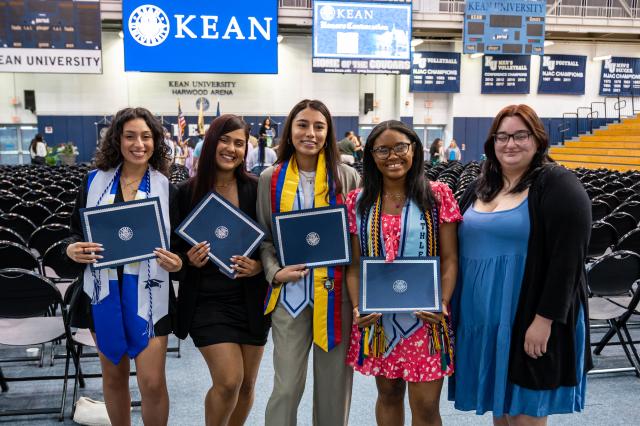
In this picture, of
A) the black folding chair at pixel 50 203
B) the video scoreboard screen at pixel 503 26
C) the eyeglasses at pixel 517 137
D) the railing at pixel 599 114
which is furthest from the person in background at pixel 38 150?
the railing at pixel 599 114

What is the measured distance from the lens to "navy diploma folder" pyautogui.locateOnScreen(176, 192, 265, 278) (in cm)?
222

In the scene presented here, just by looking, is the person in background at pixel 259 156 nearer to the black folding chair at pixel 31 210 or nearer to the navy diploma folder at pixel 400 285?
the black folding chair at pixel 31 210

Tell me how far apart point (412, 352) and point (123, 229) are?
1.22 m

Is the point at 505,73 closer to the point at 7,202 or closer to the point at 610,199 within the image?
the point at 610,199

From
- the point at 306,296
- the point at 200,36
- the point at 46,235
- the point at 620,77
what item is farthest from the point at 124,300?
the point at 620,77

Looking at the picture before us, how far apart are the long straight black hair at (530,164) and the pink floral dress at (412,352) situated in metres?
0.15

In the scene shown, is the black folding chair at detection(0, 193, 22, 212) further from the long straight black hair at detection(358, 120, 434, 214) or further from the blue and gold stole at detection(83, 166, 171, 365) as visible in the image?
the long straight black hair at detection(358, 120, 434, 214)

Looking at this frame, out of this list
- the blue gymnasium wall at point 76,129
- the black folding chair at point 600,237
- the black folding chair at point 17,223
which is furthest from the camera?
the blue gymnasium wall at point 76,129

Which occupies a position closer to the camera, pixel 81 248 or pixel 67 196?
pixel 81 248

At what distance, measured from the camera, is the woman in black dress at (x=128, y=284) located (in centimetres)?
223

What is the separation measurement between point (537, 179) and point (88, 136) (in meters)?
20.1

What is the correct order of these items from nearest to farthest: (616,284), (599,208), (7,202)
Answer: (616,284)
(599,208)
(7,202)

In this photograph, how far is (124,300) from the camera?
2.24 m

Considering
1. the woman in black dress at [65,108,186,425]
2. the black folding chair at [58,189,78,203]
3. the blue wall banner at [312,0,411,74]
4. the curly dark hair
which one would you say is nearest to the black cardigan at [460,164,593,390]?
the woman in black dress at [65,108,186,425]
